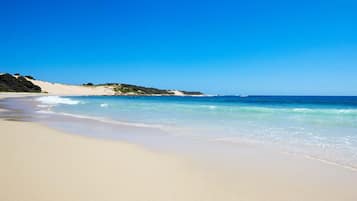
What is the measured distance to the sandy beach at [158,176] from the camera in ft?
11.7

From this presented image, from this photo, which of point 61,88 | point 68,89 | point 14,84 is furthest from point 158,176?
point 68,89

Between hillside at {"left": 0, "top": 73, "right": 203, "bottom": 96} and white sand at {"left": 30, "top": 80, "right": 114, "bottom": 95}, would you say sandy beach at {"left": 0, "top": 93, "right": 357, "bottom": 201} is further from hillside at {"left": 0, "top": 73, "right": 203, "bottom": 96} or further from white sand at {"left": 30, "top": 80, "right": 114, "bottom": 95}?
white sand at {"left": 30, "top": 80, "right": 114, "bottom": 95}

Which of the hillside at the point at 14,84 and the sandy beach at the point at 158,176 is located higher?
the hillside at the point at 14,84

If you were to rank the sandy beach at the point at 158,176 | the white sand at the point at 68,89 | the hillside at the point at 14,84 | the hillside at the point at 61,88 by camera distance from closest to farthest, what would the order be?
the sandy beach at the point at 158,176 → the hillside at the point at 14,84 → the hillside at the point at 61,88 → the white sand at the point at 68,89

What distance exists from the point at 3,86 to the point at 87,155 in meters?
69.2

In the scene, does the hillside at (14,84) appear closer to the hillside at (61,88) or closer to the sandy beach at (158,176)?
the hillside at (61,88)

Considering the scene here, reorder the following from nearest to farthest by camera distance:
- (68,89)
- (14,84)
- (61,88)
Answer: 1. (14,84)
2. (61,88)
3. (68,89)

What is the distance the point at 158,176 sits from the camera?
170 inches

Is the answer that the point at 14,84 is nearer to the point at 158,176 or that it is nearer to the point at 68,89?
the point at 68,89

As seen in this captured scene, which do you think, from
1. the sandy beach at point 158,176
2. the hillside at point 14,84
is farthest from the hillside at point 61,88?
the sandy beach at point 158,176

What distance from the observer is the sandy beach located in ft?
11.7

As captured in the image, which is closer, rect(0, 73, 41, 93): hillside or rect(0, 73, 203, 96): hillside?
rect(0, 73, 41, 93): hillside

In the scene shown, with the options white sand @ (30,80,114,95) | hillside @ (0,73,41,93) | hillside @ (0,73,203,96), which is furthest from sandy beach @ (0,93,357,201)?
white sand @ (30,80,114,95)

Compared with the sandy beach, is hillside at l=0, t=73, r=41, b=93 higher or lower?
higher
